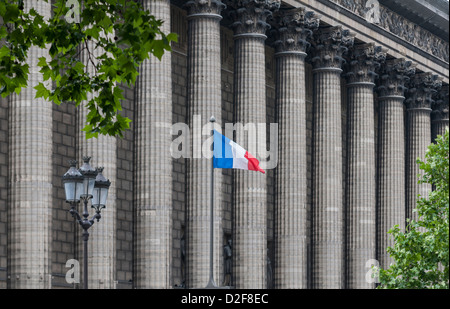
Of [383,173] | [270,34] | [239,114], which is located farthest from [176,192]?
[383,173]

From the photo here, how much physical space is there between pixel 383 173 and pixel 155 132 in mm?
27457

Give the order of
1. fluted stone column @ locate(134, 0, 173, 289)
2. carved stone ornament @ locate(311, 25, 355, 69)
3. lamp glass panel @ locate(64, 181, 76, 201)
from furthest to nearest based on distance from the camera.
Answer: carved stone ornament @ locate(311, 25, 355, 69), fluted stone column @ locate(134, 0, 173, 289), lamp glass panel @ locate(64, 181, 76, 201)

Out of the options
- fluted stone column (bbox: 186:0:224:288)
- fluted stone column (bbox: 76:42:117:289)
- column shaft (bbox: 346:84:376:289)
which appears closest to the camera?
fluted stone column (bbox: 76:42:117:289)

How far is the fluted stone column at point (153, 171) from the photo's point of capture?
56.7 metres

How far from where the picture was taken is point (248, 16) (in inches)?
2574

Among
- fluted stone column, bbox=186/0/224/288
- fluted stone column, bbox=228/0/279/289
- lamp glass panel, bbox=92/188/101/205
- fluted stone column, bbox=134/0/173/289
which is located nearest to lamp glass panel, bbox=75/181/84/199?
lamp glass panel, bbox=92/188/101/205

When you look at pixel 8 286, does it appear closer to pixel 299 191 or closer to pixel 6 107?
pixel 6 107

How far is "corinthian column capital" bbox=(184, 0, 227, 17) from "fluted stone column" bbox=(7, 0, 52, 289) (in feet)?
37.1

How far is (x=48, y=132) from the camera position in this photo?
5241cm

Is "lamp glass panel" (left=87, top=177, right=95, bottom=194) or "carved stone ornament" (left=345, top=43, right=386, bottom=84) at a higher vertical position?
"carved stone ornament" (left=345, top=43, right=386, bottom=84)

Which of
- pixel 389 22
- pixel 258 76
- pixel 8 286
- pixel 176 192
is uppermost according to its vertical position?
pixel 389 22

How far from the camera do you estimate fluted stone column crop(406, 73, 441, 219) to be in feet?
278

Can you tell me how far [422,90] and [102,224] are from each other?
122 ft

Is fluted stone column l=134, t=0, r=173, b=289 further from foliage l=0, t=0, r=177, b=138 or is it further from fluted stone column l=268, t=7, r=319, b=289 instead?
foliage l=0, t=0, r=177, b=138
